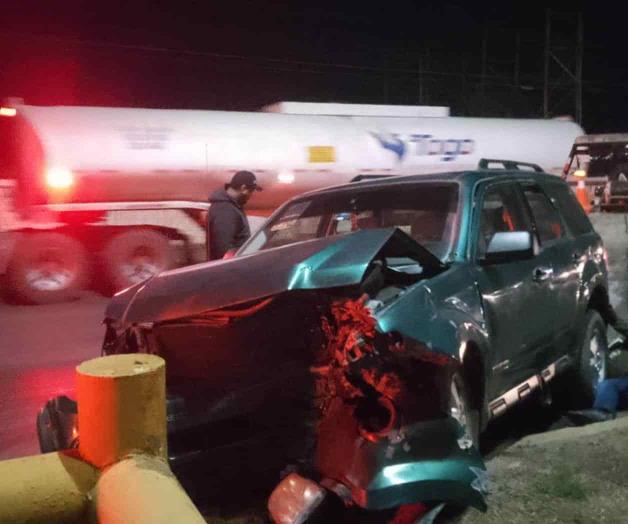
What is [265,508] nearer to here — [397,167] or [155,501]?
[155,501]

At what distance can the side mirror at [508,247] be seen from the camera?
4328 mm

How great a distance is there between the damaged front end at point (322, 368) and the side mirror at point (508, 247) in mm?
485

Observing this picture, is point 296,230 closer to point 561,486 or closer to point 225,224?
point 225,224

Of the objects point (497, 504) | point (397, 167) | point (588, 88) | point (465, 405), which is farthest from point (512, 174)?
point (588, 88)

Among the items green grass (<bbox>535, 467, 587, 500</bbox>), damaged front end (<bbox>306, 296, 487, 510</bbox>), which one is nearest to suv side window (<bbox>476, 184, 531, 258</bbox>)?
green grass (<bbox>535, 467, 587, 500</bbox>)

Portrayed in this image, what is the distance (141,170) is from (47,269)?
228cm

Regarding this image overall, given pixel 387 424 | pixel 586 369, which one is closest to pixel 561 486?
pixel 387 424

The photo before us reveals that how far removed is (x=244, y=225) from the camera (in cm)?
729

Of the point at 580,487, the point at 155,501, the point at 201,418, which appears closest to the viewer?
the point at 155,501

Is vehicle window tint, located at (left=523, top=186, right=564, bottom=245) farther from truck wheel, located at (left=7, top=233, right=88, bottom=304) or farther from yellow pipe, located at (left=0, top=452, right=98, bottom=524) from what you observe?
truck wheel, located at (left=7, top=233, right=88, bottom=304)

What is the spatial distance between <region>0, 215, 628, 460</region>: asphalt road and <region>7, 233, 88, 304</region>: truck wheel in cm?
21

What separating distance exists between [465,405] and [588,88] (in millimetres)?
41861

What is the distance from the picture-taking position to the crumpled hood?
3.40 m

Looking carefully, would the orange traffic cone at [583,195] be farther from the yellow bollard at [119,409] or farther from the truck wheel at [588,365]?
the yellow bollard at [119,409]
